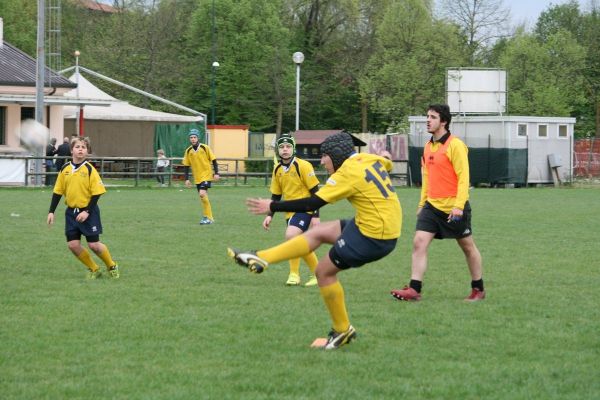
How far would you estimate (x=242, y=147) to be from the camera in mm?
56750

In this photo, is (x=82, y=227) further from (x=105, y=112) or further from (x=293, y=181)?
(x=105, y=112)

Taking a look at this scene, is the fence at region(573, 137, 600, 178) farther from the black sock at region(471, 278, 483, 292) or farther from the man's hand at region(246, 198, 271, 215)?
the man's hand at region(246, 198, 271, 215)

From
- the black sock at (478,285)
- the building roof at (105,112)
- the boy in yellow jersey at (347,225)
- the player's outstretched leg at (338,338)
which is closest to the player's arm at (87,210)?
the black sock at (478,285)

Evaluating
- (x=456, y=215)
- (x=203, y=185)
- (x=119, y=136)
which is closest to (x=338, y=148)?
(x=456, y=215)

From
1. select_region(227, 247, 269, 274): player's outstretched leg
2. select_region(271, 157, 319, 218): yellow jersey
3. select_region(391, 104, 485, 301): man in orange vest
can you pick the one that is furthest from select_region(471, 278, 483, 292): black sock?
select_region(227, 247, 269, 274): player's outstretched leg

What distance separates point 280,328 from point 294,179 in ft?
12.6

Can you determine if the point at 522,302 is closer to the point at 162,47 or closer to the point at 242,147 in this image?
the point at 242,147

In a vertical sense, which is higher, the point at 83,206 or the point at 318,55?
the point at 318,55

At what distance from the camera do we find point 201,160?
2300 centimetres

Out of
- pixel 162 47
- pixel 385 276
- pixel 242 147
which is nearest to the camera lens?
pixel 385 276

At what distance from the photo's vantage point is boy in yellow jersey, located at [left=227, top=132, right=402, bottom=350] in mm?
8148

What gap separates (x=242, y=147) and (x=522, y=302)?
46476mm

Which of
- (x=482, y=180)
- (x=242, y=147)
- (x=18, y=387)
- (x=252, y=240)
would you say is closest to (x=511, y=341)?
(x=18, y=387)

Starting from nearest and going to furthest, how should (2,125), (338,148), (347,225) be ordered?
(338,148)
(347,225)
(2,125)
